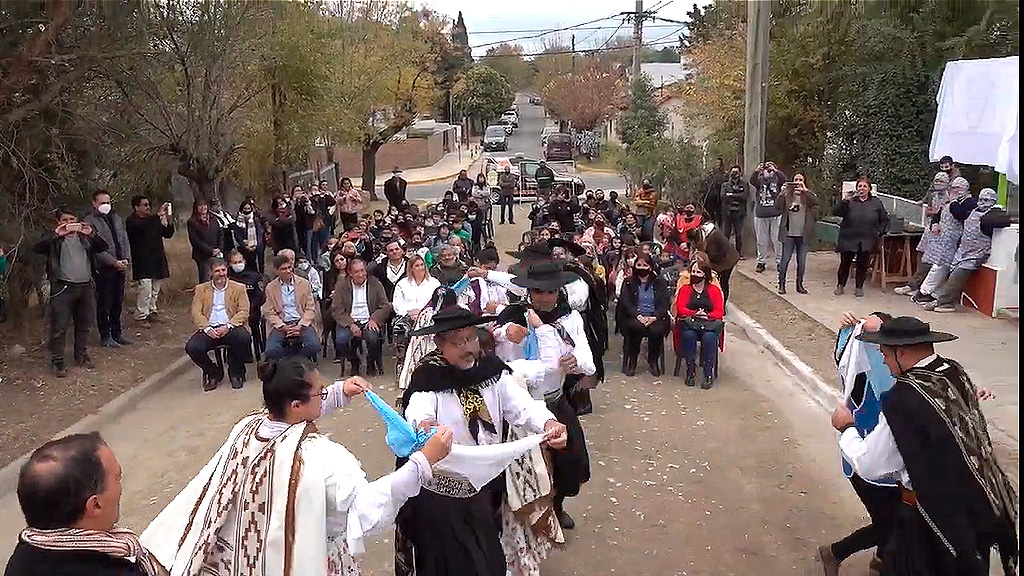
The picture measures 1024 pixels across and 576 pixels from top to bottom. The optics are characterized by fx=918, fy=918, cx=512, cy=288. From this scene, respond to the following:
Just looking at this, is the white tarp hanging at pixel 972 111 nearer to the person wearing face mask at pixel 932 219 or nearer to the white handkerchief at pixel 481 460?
the person wearing face mask at pixel 932 219

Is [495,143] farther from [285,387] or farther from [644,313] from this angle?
[285,387]

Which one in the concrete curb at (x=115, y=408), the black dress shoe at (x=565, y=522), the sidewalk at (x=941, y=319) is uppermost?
the sidewalk at (x=941, y=319)

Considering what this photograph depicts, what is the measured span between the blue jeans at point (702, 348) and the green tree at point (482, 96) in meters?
59.1

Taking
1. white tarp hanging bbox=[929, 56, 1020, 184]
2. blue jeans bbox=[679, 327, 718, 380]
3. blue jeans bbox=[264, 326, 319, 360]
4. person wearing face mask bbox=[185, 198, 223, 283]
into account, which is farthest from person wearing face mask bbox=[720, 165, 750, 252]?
blue jeans bbox=[264, 326, 319, 360]

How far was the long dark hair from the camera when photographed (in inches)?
126

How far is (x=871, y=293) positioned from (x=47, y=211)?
10935 mm

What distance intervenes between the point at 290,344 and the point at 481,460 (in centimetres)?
621

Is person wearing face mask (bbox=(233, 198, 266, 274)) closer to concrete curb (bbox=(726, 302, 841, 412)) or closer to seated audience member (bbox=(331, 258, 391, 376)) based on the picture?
seated audience member (bbox=(331, 258, 391, 376))

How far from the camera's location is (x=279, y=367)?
3.29 m

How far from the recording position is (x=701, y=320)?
9391 millimetres

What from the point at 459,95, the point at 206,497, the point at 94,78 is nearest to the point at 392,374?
the point at 94,78

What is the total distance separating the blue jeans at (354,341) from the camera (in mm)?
9992

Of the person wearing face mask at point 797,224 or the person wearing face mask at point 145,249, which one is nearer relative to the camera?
the person wearing face mask at point 145,249

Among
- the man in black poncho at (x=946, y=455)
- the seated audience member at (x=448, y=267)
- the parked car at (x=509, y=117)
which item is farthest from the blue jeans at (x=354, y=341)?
the parked car at (x=509, y=117)
